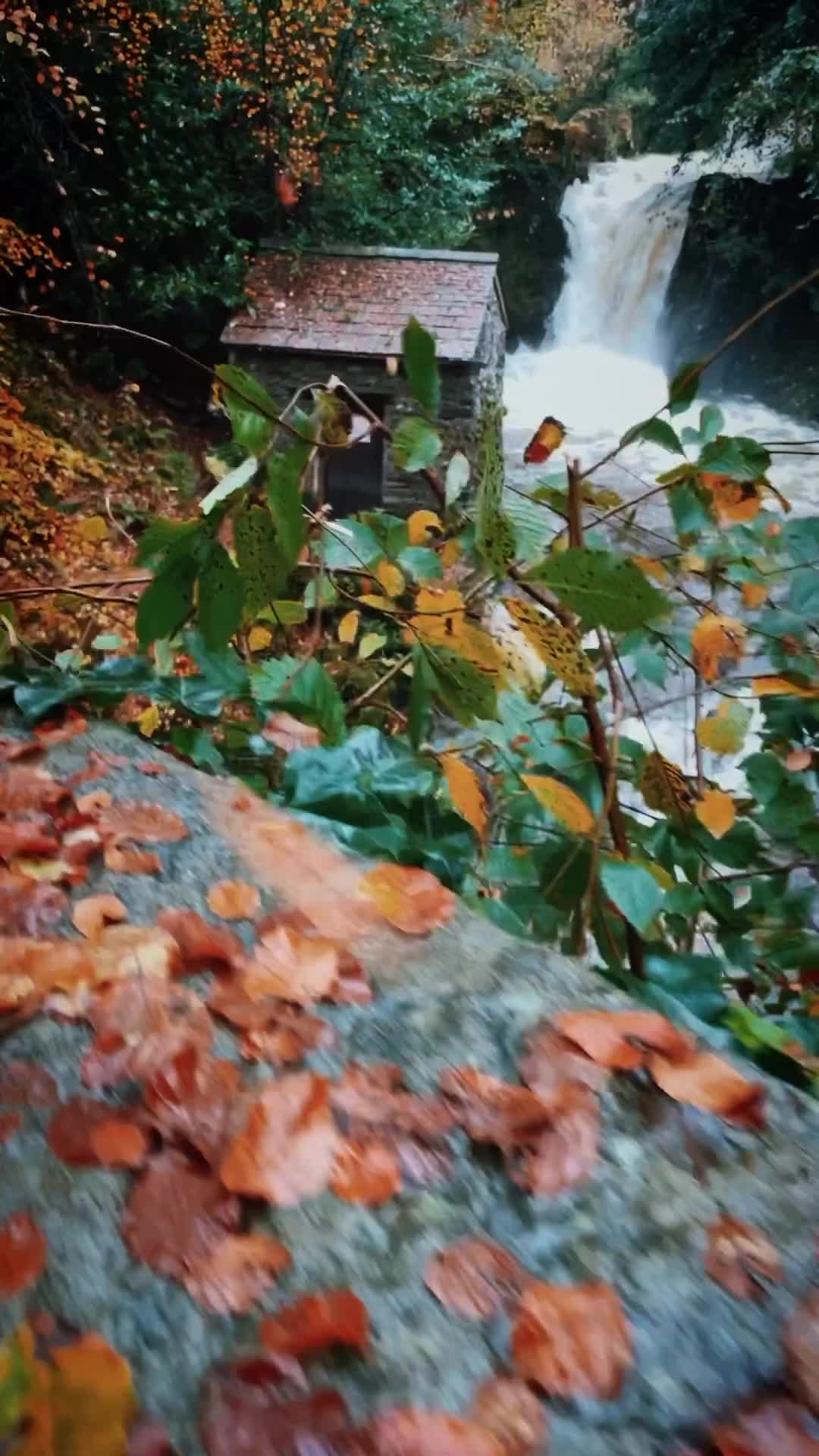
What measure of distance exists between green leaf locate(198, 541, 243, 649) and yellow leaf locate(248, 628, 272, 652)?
0.61 metres

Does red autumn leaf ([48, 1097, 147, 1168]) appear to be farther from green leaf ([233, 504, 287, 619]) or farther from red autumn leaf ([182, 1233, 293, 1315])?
green leaf ([233, 504, 287, 619])

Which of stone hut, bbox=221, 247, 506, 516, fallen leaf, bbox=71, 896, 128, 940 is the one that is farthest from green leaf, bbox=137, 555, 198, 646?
stone hut, bbox=221, 247, 506, 516

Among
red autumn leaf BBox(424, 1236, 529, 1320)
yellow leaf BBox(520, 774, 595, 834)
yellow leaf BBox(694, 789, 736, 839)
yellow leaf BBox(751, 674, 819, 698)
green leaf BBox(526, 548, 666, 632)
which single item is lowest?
red autumn leaf BBox(424, 1236, 529, 1320)

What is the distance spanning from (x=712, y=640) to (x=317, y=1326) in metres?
0.85

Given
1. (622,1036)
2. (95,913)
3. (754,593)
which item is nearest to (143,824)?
(95,913)

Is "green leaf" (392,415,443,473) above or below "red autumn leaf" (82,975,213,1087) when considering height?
above

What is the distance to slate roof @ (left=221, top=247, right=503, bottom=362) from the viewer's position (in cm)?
380

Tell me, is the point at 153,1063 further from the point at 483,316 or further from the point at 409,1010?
the point at 483,316

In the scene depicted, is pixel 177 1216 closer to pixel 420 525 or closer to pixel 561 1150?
pixel 561 1150

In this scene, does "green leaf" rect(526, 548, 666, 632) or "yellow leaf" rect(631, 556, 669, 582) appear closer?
"green leaf" rect(526, 548, 666, 632)

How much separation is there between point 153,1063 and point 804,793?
795mm

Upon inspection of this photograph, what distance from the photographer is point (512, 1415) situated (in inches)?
14.5

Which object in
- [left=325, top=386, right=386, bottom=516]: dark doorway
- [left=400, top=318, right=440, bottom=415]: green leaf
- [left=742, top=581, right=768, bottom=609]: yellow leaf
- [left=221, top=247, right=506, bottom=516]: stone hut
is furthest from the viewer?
[left=325, top=386, right=386, bottom=516]: dark doorway

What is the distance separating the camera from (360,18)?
395 cm
